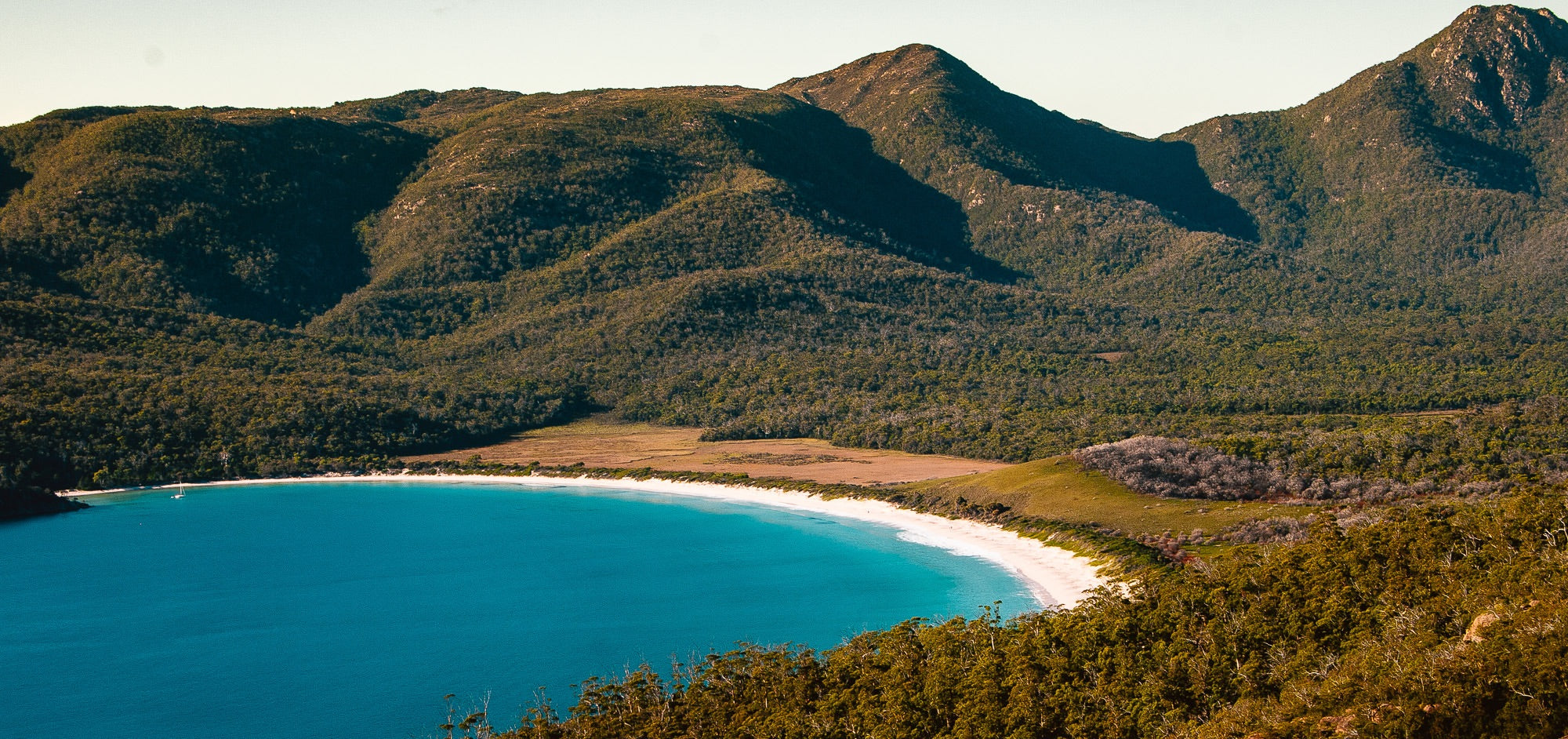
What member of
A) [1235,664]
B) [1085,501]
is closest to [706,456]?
[1085,501]

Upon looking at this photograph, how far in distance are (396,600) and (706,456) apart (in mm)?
70217

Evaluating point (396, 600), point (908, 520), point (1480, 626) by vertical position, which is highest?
point (1480, 626)

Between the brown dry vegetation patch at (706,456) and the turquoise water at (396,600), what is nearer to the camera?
the turquoise water at (396,600)

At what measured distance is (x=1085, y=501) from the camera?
108062 millimetres

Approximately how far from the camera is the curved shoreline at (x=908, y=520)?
89.2 meters

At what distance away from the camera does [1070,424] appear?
15925cm

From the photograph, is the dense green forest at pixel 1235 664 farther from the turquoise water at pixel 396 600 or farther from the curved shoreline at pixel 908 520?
the curved shoreline at pixel 908 520

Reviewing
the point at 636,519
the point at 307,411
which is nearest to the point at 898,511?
the point at 636,519

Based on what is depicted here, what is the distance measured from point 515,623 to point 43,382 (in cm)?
10609

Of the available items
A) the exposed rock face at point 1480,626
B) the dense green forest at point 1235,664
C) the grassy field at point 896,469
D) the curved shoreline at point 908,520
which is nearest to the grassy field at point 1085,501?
the grassy field at point 896,469

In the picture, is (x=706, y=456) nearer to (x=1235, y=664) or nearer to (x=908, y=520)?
(x=908, y=520)

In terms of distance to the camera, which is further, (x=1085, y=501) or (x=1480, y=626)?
(x=1085, y=501)

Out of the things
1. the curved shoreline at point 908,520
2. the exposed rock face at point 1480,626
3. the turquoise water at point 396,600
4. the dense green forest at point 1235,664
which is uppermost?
the exposed rock face at point 1480,626

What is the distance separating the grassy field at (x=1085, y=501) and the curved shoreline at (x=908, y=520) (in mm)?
4832
